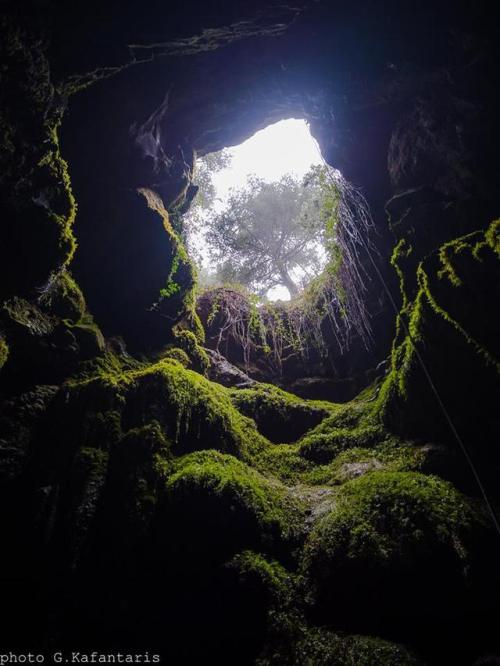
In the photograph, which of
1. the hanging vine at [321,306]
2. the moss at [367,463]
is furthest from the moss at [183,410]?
the hanging vine at [321,306]

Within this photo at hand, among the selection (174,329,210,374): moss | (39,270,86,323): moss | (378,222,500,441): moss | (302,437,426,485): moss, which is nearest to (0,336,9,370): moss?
(39,270,86,323): moss

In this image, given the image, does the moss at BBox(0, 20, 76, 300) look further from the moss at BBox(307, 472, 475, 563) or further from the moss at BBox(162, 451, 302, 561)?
the moss at BBox(307, 472, 475, 563)

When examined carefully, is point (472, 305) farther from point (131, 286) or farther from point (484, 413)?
point (131, 286)

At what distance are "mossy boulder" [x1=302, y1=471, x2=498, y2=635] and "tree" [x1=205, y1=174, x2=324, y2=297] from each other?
10.3m

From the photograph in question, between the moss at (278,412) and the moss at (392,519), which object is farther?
the moss at (278,412)

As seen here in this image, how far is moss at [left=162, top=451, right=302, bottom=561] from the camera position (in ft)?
11.1

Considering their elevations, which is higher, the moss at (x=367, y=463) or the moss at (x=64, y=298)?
the moss at (x=64, y=298)

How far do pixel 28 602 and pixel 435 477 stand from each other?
3789 millimetres

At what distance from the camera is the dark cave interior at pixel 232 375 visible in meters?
2.91

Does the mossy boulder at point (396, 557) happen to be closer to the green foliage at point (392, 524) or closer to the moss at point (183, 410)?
the green foliage at point (392, 524)

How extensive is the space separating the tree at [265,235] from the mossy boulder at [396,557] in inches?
404

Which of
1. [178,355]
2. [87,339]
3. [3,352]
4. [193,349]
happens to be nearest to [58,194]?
[87,339]

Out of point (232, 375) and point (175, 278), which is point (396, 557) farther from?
point (175, 278)

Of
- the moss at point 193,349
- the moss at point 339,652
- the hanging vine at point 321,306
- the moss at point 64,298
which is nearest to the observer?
the moss at point 339,652
